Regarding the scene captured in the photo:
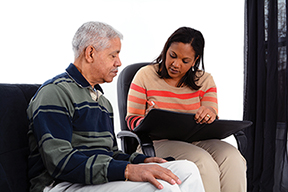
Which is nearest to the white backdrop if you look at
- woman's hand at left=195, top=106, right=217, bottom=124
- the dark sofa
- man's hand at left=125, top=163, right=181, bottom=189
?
the dark sofa

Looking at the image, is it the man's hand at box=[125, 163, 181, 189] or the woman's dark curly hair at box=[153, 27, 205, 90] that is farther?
the woman's dark curly hair at box=[153, 27, 205, 90]

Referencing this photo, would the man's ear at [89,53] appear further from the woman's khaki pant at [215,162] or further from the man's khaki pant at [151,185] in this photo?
the woman's khaki pant at [215,162]

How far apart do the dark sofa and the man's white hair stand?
31 cm

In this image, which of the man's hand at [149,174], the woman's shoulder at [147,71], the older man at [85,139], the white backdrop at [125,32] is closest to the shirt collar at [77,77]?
the older man at [85,139]

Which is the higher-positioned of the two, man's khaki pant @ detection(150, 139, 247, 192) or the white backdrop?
the white backdrop

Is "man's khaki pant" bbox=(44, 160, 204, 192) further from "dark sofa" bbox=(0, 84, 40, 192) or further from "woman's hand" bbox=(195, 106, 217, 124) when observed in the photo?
"woman's hand" bbox=(195, 106, 217, 124)

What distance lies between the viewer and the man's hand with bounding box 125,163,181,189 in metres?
0.90

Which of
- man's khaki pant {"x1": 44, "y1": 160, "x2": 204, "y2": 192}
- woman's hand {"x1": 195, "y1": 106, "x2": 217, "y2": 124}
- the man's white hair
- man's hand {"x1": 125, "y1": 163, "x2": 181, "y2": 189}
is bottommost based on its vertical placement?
man's khaki pant {"x1": 44, "y1": 160, "x2": 204, "y2": 192}

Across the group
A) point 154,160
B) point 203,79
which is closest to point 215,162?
point 154,160

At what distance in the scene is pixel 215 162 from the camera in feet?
4.57

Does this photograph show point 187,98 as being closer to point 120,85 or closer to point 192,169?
point 120,85

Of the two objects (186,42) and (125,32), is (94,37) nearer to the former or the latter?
(186,42)

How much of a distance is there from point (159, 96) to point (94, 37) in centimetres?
65

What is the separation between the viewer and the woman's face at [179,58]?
1.62m
